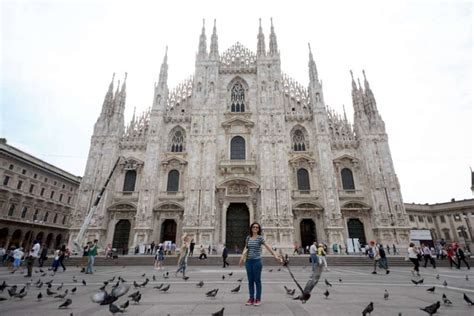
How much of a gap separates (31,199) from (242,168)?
2902 cm

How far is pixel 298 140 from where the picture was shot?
2667cm

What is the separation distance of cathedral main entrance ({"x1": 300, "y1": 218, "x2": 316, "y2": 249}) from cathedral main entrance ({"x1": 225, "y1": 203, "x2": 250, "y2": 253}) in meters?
5.24

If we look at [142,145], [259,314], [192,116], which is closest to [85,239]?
[142,145]

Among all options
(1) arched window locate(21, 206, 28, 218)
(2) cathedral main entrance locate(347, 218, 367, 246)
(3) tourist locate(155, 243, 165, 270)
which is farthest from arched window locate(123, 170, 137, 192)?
(2) cathedral main entrance locate(347, 218, 367, 246)

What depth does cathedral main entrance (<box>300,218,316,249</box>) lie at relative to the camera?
23.1 m

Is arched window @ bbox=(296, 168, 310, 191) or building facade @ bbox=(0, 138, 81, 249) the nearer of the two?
arched window @ bbox=(296, 168, 310, 191)

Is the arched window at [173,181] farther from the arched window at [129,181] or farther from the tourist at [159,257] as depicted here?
the tourist at [159,257]

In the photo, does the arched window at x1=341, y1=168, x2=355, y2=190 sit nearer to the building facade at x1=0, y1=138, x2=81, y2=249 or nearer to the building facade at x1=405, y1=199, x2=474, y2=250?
the building facade at x1=405, y1=199, x2=474, y2=250

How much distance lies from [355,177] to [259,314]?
23.7 m

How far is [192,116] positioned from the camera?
26297 millimetres

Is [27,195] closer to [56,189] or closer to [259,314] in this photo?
[56,189]

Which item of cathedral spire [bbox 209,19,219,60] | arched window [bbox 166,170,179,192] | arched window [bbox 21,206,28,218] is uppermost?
cathedral spire [bbox 209,19,219,60]

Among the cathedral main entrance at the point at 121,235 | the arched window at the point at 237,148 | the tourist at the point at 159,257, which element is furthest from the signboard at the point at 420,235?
the cathedral main entrance at the point at 121,235

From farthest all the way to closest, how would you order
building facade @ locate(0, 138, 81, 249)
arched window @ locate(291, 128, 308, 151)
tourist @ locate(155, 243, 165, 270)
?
building facade @ locate(0, 138, 81, 249) < arched window @ locate(291, 128, 308, 151) < tourist @ locate(155, 243, 165, 270)
